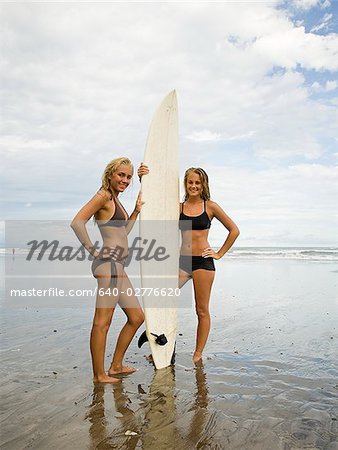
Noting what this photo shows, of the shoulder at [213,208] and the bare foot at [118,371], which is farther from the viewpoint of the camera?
the shoulder at [213,208]

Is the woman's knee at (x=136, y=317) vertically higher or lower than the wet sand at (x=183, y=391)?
higher

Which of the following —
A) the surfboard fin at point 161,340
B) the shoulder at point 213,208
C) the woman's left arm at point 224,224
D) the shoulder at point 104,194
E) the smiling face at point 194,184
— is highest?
the smiling face at point 194,184

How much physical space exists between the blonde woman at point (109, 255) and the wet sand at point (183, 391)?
9.8 inches

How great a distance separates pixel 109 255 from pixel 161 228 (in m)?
0.94

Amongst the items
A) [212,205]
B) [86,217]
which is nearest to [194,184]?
[212,205]

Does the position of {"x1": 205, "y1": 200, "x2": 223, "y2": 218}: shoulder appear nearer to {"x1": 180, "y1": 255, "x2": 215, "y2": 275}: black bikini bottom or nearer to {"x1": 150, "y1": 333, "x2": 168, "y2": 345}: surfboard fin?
{"x1": 180, "y1": 255, "x2": 215, "y2": 275}: black bikini bottom

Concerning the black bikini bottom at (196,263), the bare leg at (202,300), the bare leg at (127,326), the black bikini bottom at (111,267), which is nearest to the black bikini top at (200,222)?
the black bikini bottom at (196,263)

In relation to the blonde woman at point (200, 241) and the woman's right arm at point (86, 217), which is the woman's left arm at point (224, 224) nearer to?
the blonde woman at point (200, 241)

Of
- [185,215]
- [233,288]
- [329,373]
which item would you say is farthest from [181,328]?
[233,288]

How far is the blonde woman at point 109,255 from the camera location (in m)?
3.46

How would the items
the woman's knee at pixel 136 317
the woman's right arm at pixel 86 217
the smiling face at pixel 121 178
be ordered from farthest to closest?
the woman's knee at pixel 136 317, the smiling face at pixel 121 178, the woman's right arm at pixel 86 217

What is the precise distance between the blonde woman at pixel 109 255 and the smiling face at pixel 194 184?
0.70 m

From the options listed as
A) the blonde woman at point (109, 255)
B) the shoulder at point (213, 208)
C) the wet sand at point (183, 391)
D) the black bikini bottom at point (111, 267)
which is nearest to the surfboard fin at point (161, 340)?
the wet sand at point (183, 391)

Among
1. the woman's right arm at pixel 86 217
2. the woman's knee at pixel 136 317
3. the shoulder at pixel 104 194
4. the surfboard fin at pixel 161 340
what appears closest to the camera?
the woman's right arm at pixel 86 217
